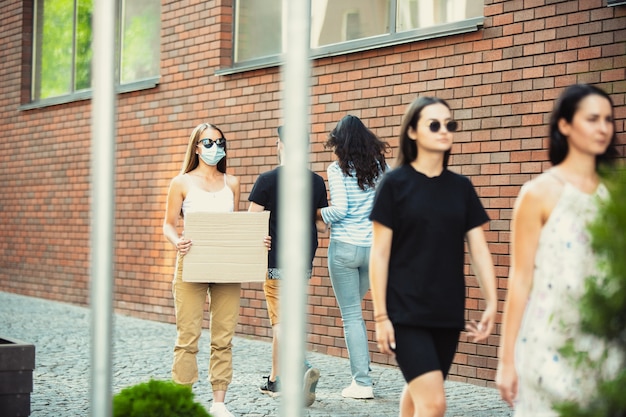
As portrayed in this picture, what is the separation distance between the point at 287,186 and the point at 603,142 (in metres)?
1.66

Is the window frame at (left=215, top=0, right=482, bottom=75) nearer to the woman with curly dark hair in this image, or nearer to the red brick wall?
the red brick wall

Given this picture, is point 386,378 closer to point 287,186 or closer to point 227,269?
point 227,269

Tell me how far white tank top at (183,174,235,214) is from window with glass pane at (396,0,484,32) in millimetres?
2876

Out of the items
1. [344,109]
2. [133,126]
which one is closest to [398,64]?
[344,109]

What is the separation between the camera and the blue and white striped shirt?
7426 millimetres

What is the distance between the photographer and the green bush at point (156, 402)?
4.56 m

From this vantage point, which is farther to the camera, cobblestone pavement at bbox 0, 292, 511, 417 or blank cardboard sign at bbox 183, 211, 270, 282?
cobblestone pavement at bbox 0, 292, 511, 417

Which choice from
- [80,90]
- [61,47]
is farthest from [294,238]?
[61,47]

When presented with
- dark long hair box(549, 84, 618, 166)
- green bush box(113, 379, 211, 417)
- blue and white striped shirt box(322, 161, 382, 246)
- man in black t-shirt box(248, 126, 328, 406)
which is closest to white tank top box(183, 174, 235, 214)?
man in black t-shirt box(248, 126, 328, 406)

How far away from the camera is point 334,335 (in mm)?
9883

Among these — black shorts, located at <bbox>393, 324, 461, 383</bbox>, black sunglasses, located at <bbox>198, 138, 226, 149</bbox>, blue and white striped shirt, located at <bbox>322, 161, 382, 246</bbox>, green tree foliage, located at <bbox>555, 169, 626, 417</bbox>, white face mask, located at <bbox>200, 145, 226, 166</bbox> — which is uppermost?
black sunglasses, located at <bbox>198, 138, 226, 149</bbox>

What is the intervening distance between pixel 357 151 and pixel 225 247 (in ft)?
4.19

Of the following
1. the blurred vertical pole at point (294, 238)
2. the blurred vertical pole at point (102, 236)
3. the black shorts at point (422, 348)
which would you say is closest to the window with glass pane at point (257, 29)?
the black shorts at point (422, 348)

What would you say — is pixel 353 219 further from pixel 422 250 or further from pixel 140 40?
pixel 140 40
